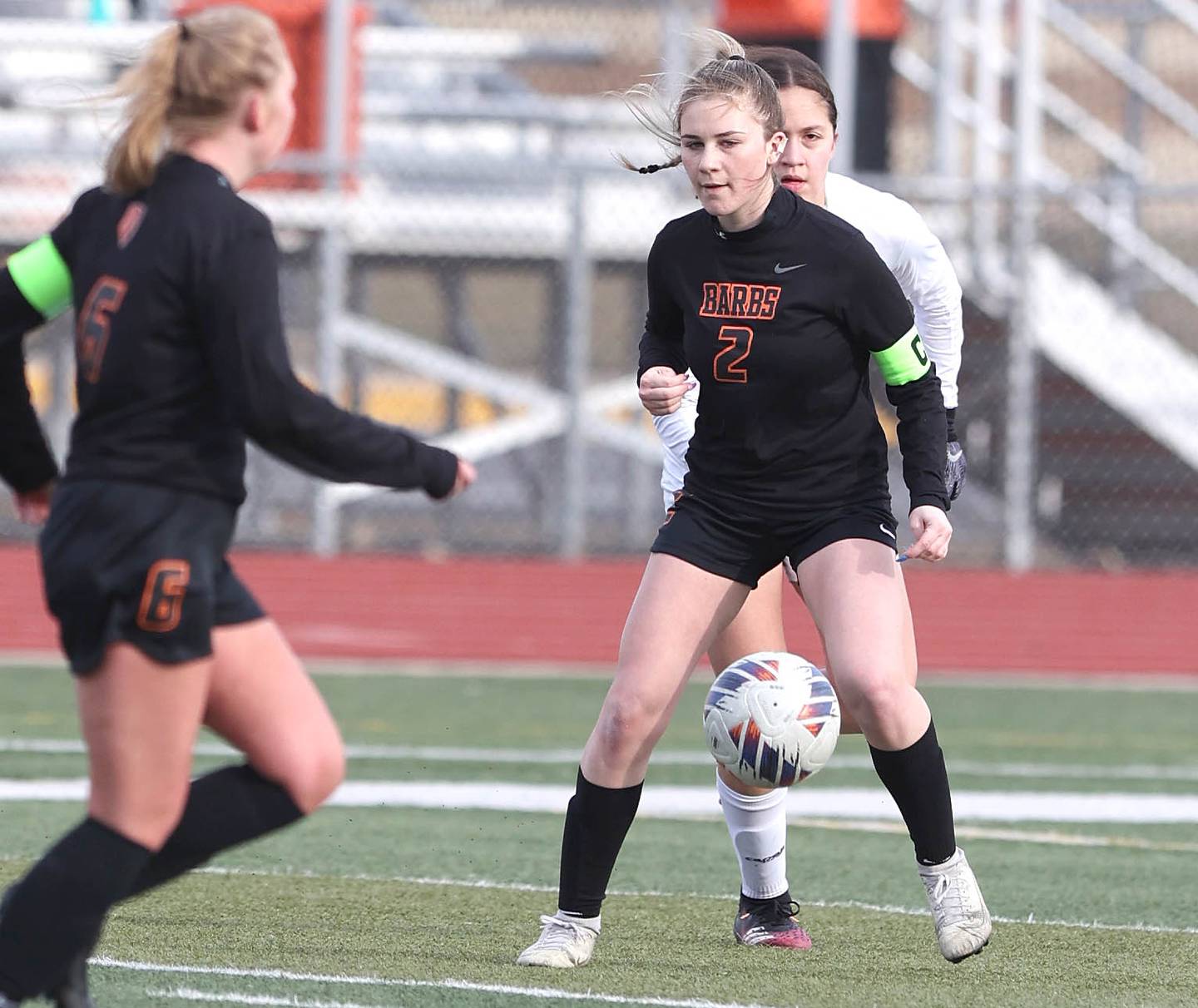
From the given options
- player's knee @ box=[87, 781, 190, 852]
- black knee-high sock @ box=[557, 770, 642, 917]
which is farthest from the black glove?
player's knee @ box=[87, 781, 190, 852]

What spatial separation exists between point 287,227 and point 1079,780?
6912mm

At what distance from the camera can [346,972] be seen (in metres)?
4.62

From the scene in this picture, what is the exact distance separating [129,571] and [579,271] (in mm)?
9591

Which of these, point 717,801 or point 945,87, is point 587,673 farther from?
point 945,87

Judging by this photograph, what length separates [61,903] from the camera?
12.0ft

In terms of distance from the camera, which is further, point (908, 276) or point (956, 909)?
point (908, 276)

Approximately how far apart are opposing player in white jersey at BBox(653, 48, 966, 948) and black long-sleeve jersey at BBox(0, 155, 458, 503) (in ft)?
4.81

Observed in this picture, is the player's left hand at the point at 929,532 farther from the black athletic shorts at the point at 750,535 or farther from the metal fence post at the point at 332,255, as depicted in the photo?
the metal fence post at the point at 332,255

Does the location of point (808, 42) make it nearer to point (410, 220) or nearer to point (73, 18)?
point (410, 220)

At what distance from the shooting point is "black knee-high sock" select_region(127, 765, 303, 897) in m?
3.91

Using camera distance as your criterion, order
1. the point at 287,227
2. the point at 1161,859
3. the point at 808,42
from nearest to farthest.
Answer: the point at 1161,859
the point at 287,227
the point at 808,42

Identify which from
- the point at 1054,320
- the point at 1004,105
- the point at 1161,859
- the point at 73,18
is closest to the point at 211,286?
the point at 1161,859

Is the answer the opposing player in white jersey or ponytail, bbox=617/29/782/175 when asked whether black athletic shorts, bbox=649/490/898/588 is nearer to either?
the opposing player in white jersey

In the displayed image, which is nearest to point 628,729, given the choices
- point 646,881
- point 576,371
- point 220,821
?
point 220,821
